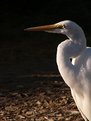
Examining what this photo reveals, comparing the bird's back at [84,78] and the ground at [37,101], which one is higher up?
the bird's back at [84,78]

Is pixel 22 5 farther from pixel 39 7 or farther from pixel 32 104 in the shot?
pixel 32 104

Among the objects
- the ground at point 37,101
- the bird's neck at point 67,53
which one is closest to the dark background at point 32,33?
the ground at point 37,101

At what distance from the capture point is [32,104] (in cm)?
681

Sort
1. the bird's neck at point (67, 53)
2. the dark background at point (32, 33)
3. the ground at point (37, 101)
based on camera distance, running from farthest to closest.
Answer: the dark background at point (32, 33)
the ground at point (37, 101)
the bird's neck at point (67, 53)

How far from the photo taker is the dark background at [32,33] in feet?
33.6

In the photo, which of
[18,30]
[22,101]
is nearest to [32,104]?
[22,101]

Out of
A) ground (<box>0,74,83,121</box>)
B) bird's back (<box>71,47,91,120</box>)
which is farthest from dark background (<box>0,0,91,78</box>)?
bird's back (<box>71,47,91,120</box>)

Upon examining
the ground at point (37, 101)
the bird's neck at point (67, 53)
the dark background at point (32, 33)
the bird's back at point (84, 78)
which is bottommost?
the dark background at point (32, 33)

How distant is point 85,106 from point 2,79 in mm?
3844

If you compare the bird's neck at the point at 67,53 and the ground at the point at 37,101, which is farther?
the ground at the point at 37,101

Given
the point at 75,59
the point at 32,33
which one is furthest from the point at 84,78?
the point at 32,33

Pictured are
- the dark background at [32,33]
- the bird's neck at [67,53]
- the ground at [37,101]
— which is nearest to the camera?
the bird's neck at [67,53]

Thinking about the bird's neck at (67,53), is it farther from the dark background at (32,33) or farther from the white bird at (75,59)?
the dark background at (32,33)

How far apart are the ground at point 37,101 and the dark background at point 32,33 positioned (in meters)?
1.23
